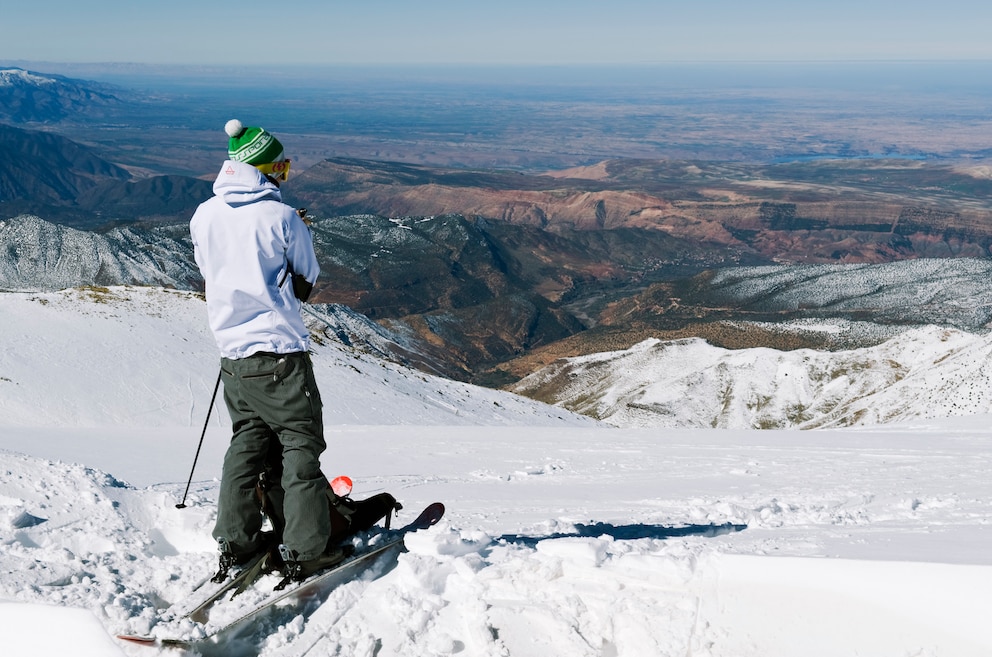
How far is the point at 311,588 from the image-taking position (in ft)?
15.2

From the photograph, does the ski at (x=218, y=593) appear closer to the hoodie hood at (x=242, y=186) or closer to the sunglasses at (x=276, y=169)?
the hoodie hood at (x=242, y=186)

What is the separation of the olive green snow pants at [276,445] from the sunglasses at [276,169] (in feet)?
3.66

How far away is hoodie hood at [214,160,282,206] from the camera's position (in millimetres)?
4672

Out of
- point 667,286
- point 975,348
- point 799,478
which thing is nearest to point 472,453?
point 799,478

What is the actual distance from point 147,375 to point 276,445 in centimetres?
1848

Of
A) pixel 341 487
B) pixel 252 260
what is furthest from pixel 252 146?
pixel 341 487

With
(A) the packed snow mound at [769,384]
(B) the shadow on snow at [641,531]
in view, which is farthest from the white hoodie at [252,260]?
(A) the packed snow mound at [769,384]

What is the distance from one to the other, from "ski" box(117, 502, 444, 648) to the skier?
0.35 ft

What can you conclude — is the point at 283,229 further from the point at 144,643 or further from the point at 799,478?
the point at 799,478

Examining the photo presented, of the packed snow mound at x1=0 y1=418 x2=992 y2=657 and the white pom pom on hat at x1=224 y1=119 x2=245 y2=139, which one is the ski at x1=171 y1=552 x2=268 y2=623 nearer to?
the packed snow mound at x1=0 y1=418 x2=992 y2=657

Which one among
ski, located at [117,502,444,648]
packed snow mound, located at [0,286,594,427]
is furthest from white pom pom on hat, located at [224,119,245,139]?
packed snow mound, located at [0,286,594,427]

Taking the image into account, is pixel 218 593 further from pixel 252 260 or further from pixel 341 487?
pixel 252 260

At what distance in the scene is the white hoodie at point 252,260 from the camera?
4.62 metres

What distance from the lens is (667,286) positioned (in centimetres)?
12962
